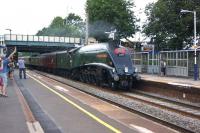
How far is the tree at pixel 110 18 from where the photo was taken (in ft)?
216

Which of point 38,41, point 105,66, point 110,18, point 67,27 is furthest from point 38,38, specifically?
point 105,66

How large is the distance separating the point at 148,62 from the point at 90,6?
867 inches

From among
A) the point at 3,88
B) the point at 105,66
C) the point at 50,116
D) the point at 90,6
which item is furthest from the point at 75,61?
the point at 90,6

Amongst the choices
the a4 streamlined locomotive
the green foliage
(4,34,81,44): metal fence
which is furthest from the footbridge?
the a4 streamlined locomotive

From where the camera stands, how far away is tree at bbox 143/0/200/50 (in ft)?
193

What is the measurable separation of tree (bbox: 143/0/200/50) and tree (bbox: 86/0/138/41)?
14.0ft

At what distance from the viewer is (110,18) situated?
66250 millimetres

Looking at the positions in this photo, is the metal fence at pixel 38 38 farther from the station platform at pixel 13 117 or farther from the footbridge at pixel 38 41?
the station platform at pixel 13 117

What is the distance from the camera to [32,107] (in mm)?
16609

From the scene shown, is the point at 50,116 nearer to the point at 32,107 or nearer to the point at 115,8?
the point at 32,107

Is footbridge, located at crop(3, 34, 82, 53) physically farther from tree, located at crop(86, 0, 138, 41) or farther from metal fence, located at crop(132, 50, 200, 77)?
metal fence, located at crop(132, 50, 200, 77)

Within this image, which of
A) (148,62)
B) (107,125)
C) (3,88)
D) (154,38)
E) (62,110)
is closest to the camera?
(107,125)

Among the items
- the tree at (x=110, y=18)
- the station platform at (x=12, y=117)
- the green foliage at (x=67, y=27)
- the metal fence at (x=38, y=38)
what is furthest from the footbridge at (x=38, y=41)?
the station platform at (x=12, y=117)

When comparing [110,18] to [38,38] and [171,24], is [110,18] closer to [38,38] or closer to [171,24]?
[171,24]
